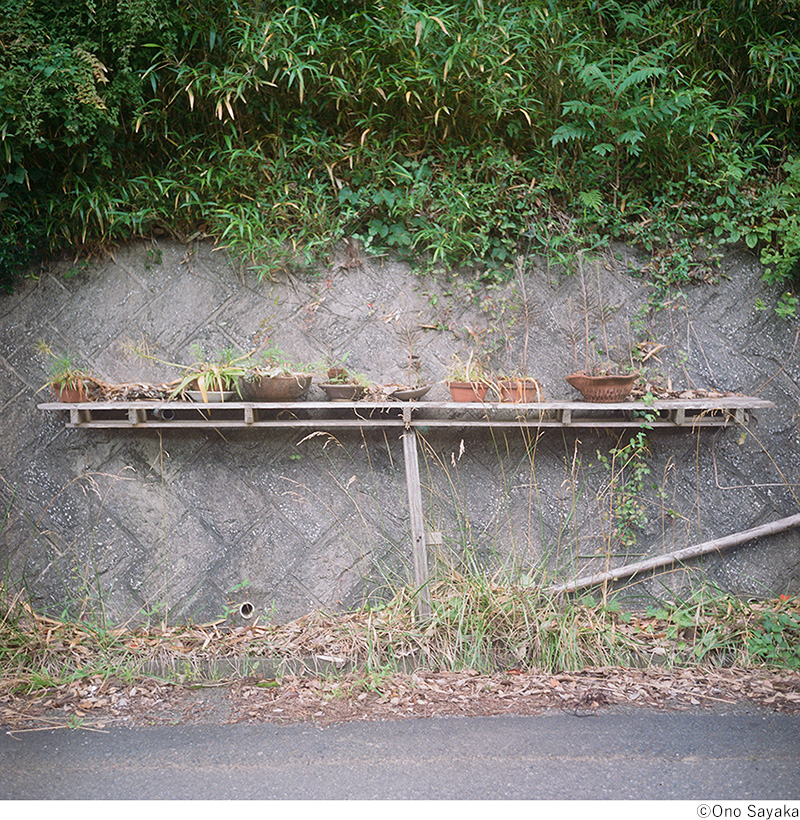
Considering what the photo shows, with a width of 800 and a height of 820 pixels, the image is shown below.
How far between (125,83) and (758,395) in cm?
371

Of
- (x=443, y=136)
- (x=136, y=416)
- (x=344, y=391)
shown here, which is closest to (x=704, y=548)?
(x=344, y=391)

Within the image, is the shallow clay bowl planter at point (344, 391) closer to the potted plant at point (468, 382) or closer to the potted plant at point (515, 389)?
the potted plant at point (468, 382)

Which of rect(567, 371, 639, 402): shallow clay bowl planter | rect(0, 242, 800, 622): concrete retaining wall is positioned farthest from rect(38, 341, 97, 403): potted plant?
rect(567, 371, 639, 402): shallow clay bowl planter

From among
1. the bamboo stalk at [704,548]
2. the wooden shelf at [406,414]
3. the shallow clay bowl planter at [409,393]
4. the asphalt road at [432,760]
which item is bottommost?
the asphalt road at [432,760]

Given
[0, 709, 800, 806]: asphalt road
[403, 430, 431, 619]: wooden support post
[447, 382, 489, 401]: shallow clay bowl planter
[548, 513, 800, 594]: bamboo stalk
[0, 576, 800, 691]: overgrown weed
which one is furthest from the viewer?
[548, 513, 800, 594]: bamboo stalk

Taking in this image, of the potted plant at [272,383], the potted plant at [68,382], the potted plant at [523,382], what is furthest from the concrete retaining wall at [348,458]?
the potted plant at [272,383]

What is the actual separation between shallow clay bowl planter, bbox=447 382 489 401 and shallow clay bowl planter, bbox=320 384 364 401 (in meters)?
0.48

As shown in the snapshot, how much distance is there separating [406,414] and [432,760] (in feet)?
4.88

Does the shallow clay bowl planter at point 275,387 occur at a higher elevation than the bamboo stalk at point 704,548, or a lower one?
higher

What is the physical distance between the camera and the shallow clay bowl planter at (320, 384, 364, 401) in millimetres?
3055

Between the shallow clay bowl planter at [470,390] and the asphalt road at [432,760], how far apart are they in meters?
1.46

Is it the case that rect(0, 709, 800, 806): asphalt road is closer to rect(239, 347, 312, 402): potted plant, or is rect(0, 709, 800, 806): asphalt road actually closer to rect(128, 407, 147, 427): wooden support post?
rect(128, 407, 147, 427): wooden support post

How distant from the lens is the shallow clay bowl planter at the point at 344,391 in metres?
3.05

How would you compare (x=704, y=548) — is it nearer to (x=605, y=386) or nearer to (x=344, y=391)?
(x=605, y=386)
